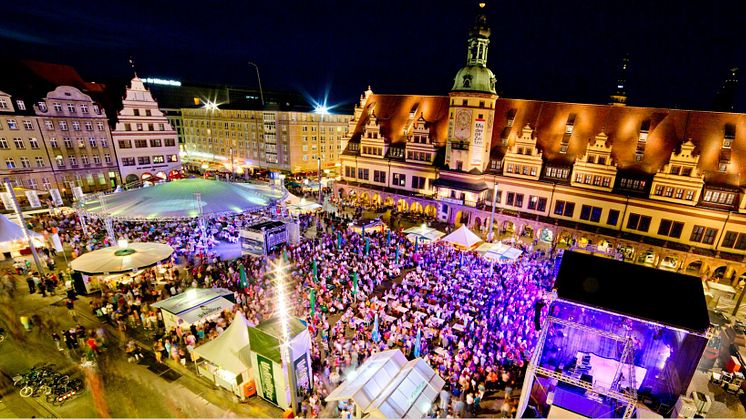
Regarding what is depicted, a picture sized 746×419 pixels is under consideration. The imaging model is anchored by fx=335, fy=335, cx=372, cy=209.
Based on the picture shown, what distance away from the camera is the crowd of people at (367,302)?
647 inches

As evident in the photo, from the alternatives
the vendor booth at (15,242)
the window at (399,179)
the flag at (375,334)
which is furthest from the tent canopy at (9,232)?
the window at (399,179)

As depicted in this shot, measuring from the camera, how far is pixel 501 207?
3925 cm

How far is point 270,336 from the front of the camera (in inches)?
541

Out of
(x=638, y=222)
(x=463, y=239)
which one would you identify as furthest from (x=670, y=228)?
(x=463, y=239)

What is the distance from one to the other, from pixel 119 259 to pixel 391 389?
19952 mm

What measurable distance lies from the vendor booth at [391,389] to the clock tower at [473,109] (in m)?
30.3

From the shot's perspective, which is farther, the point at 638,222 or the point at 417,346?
the point at 638,222

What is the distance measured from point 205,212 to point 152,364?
14.3 metres

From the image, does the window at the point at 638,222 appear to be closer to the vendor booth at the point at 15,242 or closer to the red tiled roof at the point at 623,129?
the red tiled roof at the point at 623,129

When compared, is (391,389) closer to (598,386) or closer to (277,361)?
(277,361)

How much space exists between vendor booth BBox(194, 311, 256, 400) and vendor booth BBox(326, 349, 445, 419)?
4514mm

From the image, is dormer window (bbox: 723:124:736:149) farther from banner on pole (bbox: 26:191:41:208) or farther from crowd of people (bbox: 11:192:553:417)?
banner on pole (bbox: 26:191:41:208)

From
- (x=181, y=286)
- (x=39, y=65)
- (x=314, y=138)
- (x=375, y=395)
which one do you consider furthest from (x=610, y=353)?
(x=39, y=65)

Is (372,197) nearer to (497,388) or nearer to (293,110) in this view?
(293,110)
